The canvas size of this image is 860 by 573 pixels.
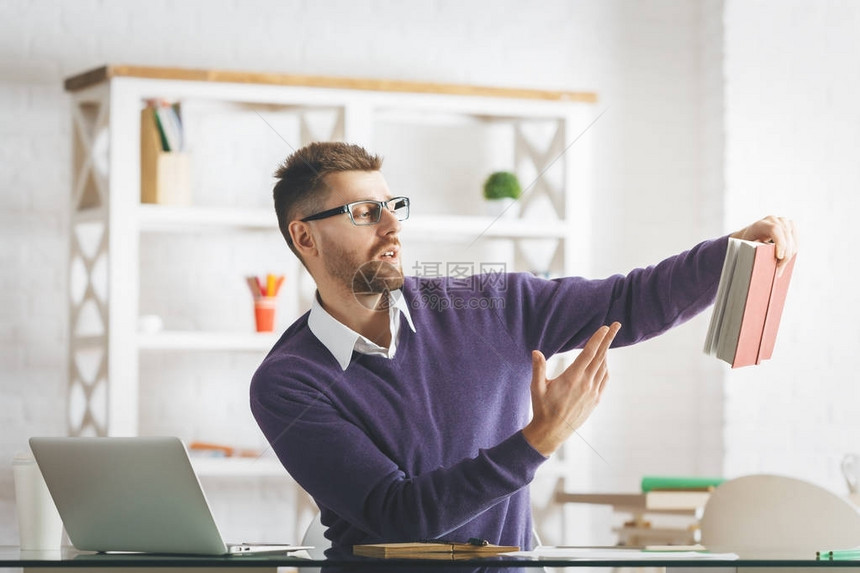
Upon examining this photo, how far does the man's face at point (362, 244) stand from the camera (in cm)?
196

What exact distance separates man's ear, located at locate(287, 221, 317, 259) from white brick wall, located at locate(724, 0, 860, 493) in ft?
7.17

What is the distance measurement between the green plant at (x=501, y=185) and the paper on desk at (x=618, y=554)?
2299 millimetres

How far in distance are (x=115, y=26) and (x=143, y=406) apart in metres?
1.28

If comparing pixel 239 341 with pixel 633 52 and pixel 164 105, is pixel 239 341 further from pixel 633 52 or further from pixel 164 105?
pixel 633 52

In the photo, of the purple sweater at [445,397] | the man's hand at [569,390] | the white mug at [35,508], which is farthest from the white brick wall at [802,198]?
the white mug at [35,508]

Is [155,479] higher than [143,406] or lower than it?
higher

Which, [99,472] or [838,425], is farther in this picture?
[838,425]

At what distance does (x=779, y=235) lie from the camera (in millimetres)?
1536

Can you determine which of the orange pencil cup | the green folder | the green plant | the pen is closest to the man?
the pen

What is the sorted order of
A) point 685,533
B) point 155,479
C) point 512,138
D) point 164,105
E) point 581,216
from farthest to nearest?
point 512,138 → point 581,216 → point 164,105 → point 685,533 → point 155,479

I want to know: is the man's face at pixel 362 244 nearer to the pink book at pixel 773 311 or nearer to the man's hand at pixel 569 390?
the man's hand at pixel 569 390

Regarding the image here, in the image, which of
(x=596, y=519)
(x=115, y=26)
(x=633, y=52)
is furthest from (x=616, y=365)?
(x=115, y=26)

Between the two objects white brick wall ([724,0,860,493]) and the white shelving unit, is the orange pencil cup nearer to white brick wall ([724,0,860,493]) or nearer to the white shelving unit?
the white shelving unit

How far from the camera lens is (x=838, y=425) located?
3781 mm
